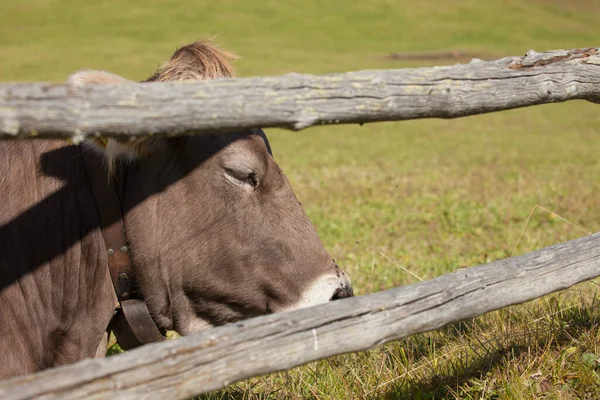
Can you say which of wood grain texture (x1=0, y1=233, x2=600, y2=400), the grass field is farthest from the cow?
the grass field

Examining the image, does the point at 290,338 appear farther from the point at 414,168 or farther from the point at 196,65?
the point at 414,168

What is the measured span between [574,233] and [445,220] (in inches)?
66.6

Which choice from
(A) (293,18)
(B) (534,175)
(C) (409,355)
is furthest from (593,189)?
(A) (293,18)

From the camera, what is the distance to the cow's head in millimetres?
3166

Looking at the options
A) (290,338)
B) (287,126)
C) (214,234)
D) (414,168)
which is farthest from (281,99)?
(414,168)

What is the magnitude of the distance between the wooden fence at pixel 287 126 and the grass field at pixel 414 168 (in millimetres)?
635

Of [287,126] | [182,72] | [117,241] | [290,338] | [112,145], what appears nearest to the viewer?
[290,338]

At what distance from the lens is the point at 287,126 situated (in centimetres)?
251

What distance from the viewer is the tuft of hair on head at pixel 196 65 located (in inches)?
129

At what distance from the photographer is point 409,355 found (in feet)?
13.1

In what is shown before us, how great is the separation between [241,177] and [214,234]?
0.91ft

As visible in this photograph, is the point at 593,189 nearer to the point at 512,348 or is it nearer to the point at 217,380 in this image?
the point at 512,348

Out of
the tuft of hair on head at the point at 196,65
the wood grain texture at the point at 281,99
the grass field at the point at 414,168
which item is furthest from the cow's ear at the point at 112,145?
the grass field at the point at 414,168

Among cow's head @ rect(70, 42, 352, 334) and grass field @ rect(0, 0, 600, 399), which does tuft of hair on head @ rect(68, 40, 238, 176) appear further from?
grass field @ rect(0, 0, 600, 399)
